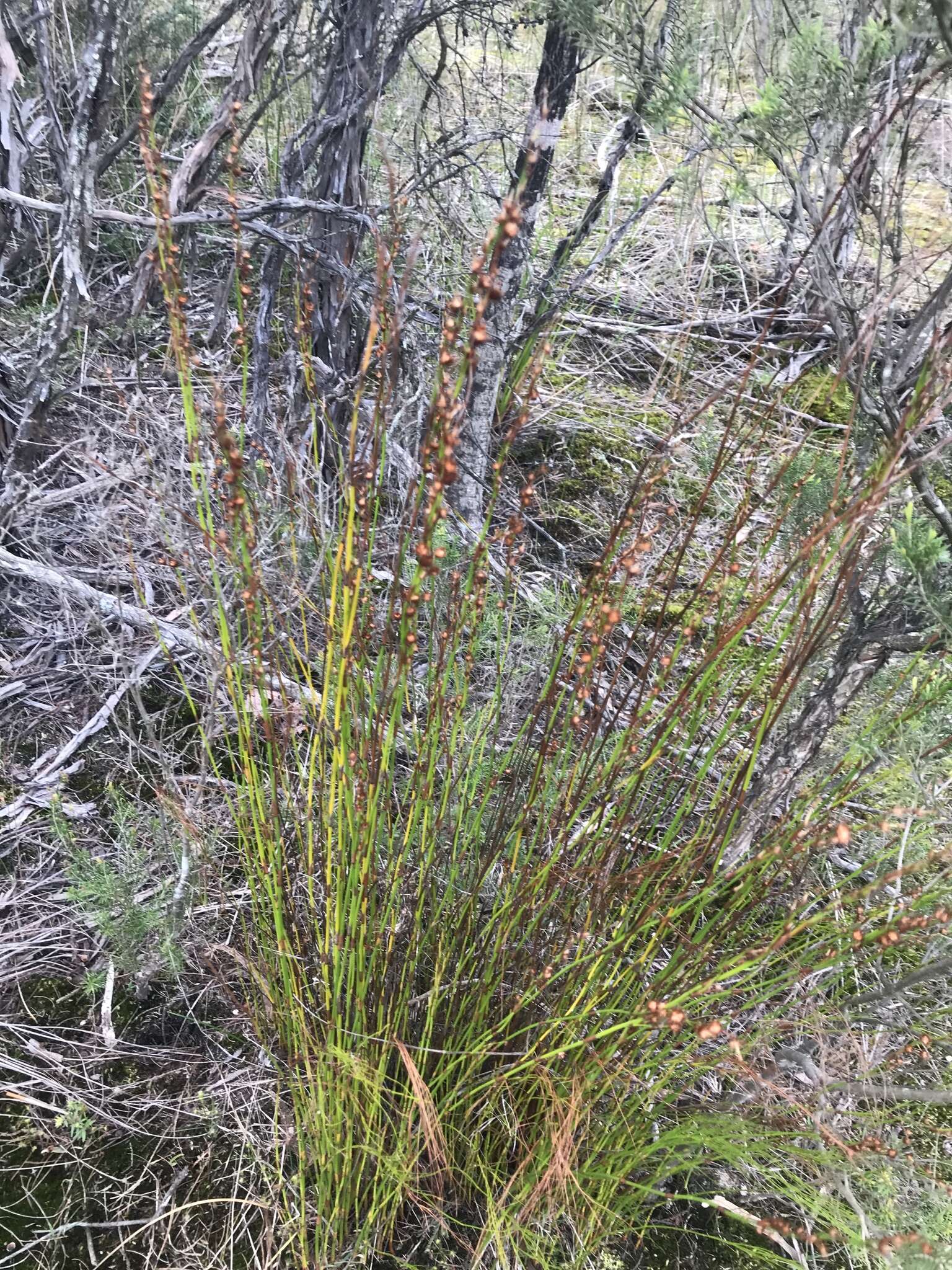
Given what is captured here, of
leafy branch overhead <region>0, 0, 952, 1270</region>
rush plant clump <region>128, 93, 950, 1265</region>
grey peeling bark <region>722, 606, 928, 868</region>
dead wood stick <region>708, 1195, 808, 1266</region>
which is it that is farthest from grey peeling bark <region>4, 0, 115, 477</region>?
dead wood stick <region>708, 1195, 808, 1266</region>

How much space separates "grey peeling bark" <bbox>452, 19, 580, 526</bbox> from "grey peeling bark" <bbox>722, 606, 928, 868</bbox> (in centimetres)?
88

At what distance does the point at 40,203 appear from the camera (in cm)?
181

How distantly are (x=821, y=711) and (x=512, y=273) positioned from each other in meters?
1.35

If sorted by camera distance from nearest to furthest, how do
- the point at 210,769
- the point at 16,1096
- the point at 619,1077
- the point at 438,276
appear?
the point at 619,1077, the point at 16,1096, the point at 210,769, the point at 438,276

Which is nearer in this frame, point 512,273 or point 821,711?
point 821,711

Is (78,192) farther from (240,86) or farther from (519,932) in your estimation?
(519,932)

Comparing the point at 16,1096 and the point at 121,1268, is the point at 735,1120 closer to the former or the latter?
the point at 121,1268

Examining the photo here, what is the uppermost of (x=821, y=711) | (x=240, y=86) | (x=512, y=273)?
(x=240, y=86)

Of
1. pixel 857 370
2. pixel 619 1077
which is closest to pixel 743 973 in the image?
pixel 619 1077

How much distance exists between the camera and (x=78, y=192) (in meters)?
1.76

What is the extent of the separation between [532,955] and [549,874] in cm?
11

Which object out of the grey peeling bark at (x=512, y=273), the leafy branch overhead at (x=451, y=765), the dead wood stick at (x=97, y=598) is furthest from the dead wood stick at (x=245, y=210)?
the dead wood stick at (x=97, y=598)

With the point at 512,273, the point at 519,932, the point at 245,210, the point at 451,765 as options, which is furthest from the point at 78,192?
the point at 519,932

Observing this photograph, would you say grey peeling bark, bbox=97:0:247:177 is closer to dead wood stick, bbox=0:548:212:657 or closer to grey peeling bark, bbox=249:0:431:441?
grey peeling bark, bbox=249:0:431:441
